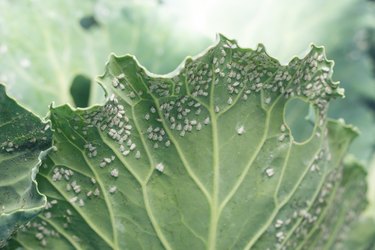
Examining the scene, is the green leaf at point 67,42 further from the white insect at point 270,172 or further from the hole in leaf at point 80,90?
the white insect at point 270,172

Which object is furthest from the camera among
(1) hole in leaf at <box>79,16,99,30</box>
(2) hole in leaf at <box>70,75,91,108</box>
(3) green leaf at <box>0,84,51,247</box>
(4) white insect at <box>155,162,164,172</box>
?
(1) hole in leaf at <box>79,16,99,30</box>

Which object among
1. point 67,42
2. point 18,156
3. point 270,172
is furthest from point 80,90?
point 270,172

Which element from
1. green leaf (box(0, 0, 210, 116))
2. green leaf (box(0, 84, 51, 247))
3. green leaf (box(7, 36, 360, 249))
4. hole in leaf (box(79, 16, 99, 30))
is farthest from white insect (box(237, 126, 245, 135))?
hole in leaf (box(79, 16, 99, 30))

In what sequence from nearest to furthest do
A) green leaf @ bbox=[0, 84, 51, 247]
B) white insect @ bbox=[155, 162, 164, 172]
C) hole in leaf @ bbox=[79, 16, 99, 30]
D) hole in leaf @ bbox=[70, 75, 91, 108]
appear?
1. green leaf @ bbox=[0, 84, 51, 247]
2. white insect @ bbox=[155, 162, 164, 172]
3. hole in leaf @ bbox=[70, 75, 91, 108]
4. hole in leaf @ bbox=[79, 16, 99, 30]

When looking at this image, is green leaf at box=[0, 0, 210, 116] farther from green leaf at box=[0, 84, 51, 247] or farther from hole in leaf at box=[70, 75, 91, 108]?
green leaf at box=[0, 84, 51, 247]

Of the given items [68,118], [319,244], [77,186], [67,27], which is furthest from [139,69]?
[67,27]

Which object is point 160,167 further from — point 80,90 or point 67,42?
point 67,42
